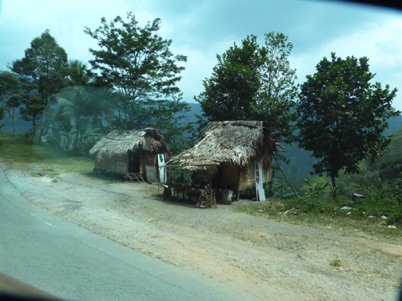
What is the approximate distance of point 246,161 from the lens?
15914mm

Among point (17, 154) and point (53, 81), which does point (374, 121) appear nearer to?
point (17, 154)

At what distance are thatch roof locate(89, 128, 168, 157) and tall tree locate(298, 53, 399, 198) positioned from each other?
8.85 meters

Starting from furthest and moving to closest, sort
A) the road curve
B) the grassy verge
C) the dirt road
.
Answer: the grassy verge < the dirt road < the road curve

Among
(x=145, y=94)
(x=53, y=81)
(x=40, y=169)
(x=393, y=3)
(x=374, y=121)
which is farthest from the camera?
(x=53, y=81)

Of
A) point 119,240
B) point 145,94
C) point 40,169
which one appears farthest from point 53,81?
point 119,240

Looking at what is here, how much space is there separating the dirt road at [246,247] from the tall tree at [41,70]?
26275mm

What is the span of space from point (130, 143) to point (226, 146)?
23.8ft

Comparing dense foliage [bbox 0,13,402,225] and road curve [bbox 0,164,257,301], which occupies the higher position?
dense foliage [bbox 0,13,402,225]

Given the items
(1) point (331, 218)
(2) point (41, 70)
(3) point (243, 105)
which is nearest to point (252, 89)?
(3) point (243, 105)

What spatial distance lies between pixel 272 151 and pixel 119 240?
13.4 meters

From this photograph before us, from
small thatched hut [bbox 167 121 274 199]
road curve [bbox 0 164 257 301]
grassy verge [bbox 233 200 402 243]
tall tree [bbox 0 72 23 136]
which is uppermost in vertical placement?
tall tree [bbox 0 72 23 136]

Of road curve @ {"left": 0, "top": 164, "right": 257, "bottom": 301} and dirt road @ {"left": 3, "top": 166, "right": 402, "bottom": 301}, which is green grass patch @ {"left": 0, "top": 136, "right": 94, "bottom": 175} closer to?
dirt road @ {"left": 3, "top": 166, "right": 402, "bottom": 301}

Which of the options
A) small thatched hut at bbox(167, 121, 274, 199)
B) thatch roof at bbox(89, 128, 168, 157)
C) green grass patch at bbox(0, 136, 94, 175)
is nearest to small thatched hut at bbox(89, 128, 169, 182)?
thatch roof at bbox(89, 128, 168, 157)

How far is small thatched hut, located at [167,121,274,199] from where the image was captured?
51.0 feet
